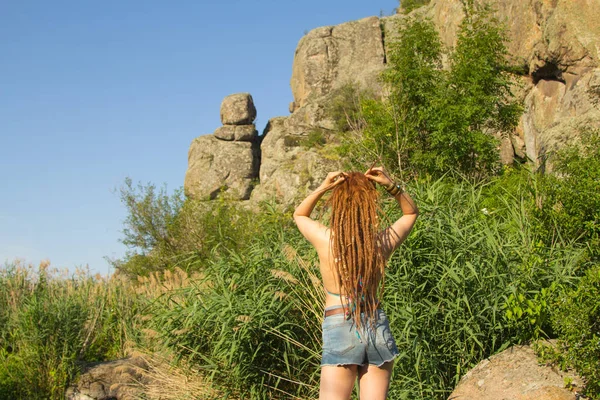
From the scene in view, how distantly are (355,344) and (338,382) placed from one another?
0.23 meters

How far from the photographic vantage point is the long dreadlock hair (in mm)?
3395

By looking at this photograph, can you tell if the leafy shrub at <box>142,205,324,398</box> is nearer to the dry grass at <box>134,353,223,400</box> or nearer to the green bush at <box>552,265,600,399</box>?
the dry grass at <box>134,353,223,400</box>

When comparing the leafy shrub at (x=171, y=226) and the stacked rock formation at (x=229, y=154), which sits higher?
the stacked rock formation at (x=229, y=154)

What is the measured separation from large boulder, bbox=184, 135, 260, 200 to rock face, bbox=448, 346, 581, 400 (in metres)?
37.9

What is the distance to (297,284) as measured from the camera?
6719 millimetres

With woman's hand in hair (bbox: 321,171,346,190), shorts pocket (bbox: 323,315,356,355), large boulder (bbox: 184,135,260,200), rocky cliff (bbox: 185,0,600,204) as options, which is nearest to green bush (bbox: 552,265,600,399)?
shorts pocket (bbox: 323,315,356,355)

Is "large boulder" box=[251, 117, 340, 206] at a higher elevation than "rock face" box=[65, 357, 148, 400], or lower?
higher

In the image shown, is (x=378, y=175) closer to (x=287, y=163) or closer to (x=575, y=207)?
(x=575, y=207)

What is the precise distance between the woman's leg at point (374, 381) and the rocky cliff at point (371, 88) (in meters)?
5.43

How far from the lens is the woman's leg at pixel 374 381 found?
10.7 ft

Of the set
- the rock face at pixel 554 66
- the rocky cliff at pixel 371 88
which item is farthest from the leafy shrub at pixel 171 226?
the rock face at pixel 554 66

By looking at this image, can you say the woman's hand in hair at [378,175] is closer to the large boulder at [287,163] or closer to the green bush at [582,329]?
the green bush at [582,329]

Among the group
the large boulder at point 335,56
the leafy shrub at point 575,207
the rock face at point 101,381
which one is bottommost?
the rock face at point 101,381

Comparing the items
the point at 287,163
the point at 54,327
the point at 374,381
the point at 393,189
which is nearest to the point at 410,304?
the point at 393,189
